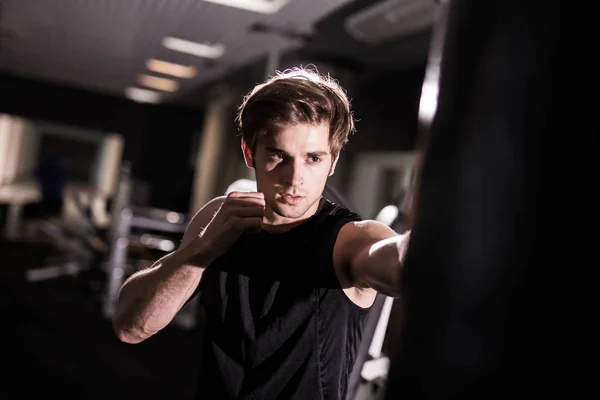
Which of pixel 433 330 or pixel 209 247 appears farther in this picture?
pixel 209 247

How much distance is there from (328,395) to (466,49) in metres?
0.64

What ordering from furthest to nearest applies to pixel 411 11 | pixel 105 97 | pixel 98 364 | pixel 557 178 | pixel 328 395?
1. pixel 105 97
2. pixel 411 11
3. pixel 98 364
4. pixel 328 395
5. pixel 557 178

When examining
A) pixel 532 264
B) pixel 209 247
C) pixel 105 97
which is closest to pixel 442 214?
pixel 532 264

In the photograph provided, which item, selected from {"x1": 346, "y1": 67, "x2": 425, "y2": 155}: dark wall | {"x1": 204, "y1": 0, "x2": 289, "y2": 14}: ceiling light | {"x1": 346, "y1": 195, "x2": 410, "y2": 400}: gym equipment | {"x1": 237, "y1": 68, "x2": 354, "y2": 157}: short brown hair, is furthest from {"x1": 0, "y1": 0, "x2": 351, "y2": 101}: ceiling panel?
{"x1": 237, "y1": 68, "x2": 354, "y2": 157}: short brown hair

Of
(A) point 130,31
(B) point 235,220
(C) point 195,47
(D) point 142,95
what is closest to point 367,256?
(B) point 235,220

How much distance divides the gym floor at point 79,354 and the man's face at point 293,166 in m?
2.64

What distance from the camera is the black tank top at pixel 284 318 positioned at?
2.70 ft

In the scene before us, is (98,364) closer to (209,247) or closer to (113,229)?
(113,229)

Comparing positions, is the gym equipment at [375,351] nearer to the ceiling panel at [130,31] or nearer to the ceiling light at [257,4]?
the ceiling panel at [130,31]

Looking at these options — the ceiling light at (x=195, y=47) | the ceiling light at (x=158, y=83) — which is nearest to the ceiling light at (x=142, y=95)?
the ceiling light at (x=158, y=83)

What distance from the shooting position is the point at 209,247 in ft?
2.41

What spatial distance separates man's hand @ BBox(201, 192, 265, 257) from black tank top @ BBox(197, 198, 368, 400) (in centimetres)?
14

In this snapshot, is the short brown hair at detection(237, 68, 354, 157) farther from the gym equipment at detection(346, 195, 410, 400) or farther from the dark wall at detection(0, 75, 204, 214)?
the dark wall at detection(0, 75, 204, 214)

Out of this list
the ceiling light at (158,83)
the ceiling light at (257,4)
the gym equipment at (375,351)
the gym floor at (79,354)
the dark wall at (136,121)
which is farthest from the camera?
the dark wall at (136,121)
